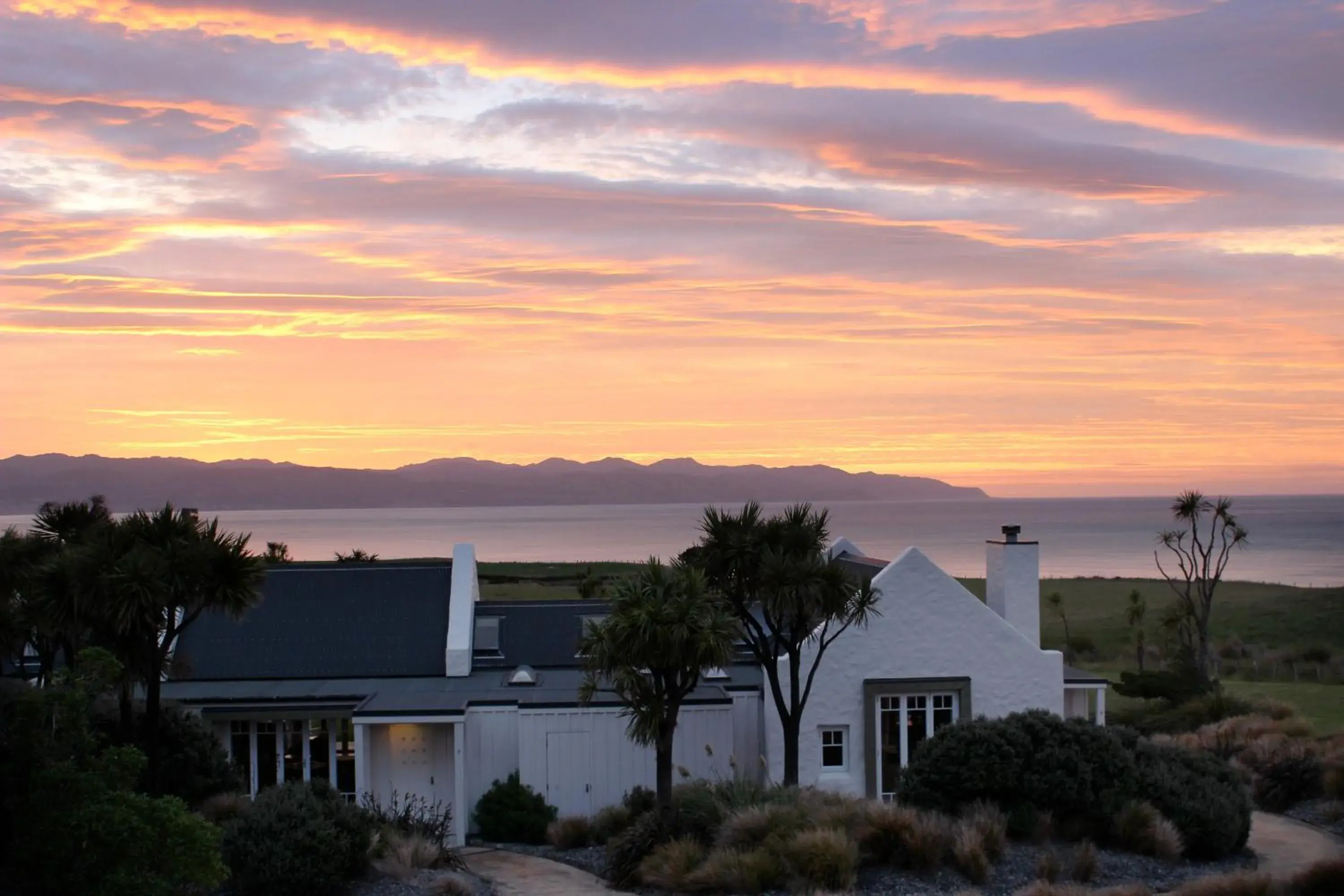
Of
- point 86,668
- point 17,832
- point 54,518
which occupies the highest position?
point 54,518

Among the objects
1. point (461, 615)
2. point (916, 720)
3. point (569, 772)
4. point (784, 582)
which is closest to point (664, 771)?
point (784, 582)

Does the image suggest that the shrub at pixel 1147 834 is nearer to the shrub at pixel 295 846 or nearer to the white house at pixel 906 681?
the white house at pixel 906 681

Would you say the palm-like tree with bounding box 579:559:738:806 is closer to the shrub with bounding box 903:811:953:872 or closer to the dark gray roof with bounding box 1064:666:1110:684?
the shrub with bounding box 903:811:953:872

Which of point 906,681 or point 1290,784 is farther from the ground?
point 906,681

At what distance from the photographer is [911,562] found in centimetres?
2378

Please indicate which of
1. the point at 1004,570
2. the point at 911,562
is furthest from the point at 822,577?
the point at 1004,570

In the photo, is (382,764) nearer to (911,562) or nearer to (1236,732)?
(911,562)

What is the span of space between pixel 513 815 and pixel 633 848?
4.35m

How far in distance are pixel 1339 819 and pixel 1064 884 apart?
768 centimetres

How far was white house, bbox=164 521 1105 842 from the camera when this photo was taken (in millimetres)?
22906

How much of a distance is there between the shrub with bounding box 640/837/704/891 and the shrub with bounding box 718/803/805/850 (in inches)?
15.4

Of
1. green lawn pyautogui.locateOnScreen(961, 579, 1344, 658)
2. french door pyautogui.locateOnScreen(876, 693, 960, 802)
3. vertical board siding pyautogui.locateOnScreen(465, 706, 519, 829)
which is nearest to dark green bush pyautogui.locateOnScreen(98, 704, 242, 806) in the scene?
vertical board siding pyautogui.locateOnScreen(465, 706, 519, 829)

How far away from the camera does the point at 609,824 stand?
21.0 metres

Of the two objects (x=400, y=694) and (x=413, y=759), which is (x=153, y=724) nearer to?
(x=413, y=759)
